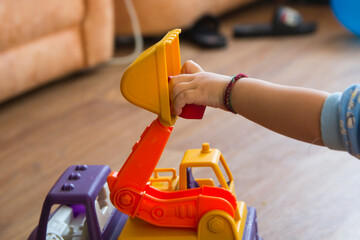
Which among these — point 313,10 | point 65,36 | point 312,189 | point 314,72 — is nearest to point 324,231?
point 312,189

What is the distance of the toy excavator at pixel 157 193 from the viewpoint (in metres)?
0.74

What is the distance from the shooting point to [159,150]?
79 cm

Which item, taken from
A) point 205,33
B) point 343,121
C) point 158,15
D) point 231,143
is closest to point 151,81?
point 343,121

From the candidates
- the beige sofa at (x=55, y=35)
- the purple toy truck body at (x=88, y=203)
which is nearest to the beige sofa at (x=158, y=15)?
the beige sofa at (x=55, y=35)

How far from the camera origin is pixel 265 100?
0.72m

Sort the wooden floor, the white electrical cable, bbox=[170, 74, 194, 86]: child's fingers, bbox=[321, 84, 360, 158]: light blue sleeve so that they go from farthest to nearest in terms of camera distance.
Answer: the white electrical cable < the wooden floor < bbox=[170, 74, 194, 86]: child's fingers < bbox=[321, 84, 360, 158]: light blue sleeve

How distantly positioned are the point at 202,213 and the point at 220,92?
0.58 feet

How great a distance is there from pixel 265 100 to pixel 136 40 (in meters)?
1.45

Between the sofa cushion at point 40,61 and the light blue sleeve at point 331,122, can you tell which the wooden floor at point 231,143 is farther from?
the light blue sleeve at point 331,122

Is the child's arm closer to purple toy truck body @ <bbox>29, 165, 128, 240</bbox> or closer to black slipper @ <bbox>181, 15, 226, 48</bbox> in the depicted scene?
purple toy truck body @ <bbox>29, 165, 128, 240</bbox>

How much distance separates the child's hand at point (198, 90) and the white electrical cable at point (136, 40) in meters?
1.25

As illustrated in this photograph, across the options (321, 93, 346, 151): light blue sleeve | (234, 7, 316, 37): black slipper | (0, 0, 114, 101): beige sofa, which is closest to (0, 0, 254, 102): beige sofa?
(0, 0, 114, 101): beige sofa

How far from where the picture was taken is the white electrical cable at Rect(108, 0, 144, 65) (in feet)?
6.58

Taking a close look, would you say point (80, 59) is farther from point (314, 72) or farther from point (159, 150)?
point (159, 150)
